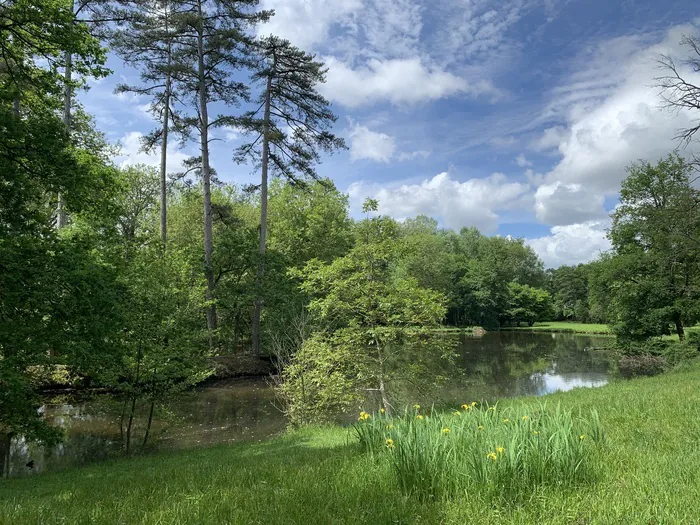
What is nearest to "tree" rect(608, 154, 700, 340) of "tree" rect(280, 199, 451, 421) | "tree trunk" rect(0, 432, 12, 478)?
"tree" rect(280, 199, 451, 421)

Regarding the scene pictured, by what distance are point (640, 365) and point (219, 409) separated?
22851 millimetres

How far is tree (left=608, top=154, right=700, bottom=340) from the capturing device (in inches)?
862

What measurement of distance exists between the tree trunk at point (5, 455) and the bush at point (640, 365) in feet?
81.1

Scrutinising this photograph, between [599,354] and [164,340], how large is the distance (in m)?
32.6

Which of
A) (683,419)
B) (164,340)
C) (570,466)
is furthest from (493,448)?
(164,340)

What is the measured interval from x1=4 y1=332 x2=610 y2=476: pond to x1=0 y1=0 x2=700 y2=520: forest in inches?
32.4

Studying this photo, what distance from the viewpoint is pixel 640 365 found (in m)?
23.8

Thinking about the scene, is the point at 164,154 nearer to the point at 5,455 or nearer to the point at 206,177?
the point at 206,177

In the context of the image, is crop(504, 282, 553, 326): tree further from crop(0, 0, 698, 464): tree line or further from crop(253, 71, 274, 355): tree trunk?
crop(253, 71, 274, 355): tree trunk

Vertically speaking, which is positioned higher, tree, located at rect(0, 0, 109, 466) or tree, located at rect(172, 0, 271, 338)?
tree, located at rect(172, 0, 271, 338)

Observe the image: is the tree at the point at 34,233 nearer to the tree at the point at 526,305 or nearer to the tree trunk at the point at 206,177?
the tree trunk at the point at 206,177

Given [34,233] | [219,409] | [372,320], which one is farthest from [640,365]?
[34,233]

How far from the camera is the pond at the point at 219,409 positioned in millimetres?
11691

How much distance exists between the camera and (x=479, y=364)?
91.5 ft
